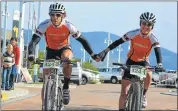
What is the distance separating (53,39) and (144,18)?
1.64m

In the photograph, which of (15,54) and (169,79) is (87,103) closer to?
(15,54)

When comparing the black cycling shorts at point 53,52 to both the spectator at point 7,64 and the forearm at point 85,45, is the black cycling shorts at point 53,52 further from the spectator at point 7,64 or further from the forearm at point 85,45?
the spectator at point 7,64

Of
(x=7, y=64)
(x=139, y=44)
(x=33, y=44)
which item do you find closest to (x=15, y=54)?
(x=7, y=64)

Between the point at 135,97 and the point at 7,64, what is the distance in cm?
745

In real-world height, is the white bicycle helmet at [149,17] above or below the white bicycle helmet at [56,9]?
below

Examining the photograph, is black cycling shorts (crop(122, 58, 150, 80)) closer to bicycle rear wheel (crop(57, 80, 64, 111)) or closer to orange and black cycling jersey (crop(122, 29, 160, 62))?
orange and black cycling jersey (crop(122, 29, 160, 62))

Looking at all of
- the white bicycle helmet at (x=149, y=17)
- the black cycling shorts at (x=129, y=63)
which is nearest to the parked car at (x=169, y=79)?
the black cycling shorts at (x=129, y=63)

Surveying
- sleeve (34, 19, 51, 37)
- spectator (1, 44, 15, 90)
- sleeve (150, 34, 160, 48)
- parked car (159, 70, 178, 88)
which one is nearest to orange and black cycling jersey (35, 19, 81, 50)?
sleeve (34, 19, 51, 37)

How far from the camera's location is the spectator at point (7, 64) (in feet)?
45.3

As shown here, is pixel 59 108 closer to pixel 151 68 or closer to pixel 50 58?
pixel 50 58

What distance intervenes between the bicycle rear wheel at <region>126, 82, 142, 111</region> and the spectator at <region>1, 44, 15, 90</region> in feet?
22.1

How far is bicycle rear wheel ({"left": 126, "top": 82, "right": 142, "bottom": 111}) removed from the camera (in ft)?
25.0

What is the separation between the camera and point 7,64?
46.8 ft

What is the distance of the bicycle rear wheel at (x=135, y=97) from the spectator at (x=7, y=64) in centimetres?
674
